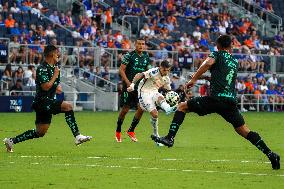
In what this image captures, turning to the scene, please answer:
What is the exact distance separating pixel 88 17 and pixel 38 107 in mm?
28684

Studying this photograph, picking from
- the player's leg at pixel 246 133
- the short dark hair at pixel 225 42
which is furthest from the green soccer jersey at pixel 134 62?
the player's leg at pixel 246 133

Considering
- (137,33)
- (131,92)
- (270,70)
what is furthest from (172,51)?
(131,92)

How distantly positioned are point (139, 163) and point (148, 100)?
Result: 5794 millimetres

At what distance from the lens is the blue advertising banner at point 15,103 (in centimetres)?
3972

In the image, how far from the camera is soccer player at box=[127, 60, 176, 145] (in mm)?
21953

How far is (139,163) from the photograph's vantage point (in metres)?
16.5

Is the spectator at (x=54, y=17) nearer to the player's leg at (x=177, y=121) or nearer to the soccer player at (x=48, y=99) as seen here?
the soccer player at (x=48, y=99)

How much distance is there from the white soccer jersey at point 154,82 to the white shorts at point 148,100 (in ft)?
0.52

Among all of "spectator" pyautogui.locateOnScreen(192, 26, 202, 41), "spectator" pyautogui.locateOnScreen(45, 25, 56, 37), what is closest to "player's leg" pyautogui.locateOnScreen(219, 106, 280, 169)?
"spectator" pyautogui.locateOnScreen(45, 25, 56, 37)

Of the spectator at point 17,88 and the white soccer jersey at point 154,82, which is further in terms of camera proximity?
the spectator at point 17,88

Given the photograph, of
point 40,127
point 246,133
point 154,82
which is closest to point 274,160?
point 246,133

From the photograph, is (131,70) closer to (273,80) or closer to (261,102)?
(261,102)

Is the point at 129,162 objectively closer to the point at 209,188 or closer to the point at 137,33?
the point at 209,188

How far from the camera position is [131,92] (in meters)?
23.1
